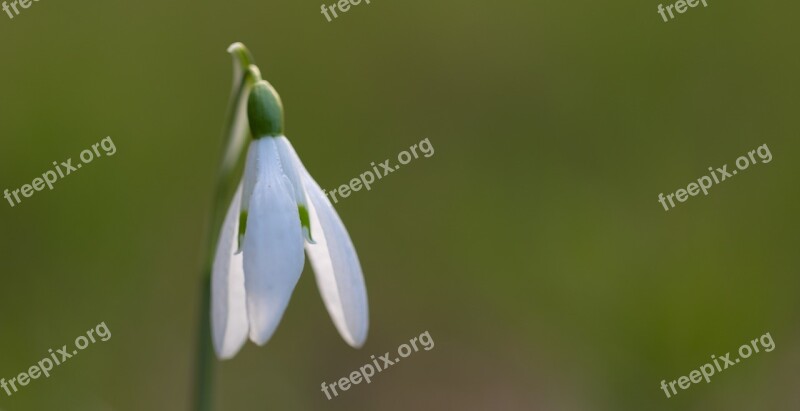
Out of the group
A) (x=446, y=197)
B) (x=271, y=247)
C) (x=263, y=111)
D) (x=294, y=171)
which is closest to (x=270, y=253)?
(x=271, y=247)

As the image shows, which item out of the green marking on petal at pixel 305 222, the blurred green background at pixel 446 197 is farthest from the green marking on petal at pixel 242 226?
the blurred green background at pixel 446 197

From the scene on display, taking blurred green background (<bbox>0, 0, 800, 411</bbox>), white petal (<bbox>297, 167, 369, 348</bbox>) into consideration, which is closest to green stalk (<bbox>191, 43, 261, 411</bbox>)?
white petal (<bbox>297, 167, 369, 348</bbox>)

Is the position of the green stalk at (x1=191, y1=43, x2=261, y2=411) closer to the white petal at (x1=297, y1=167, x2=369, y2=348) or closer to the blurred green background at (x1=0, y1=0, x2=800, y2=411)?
the white petal at (x1=297, y1=167, x2=369, y2=348)

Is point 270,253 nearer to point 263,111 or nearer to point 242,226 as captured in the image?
point 242,226

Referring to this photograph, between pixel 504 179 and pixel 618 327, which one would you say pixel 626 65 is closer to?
pixel 504 179

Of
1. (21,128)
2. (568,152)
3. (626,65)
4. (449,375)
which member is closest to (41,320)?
(21,128)

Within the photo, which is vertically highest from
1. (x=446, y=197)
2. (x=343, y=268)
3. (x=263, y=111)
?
(x=263, y=111)

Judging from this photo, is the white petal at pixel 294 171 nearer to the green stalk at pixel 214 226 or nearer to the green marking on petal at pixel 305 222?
the green marking on petal at pixel 305 222
